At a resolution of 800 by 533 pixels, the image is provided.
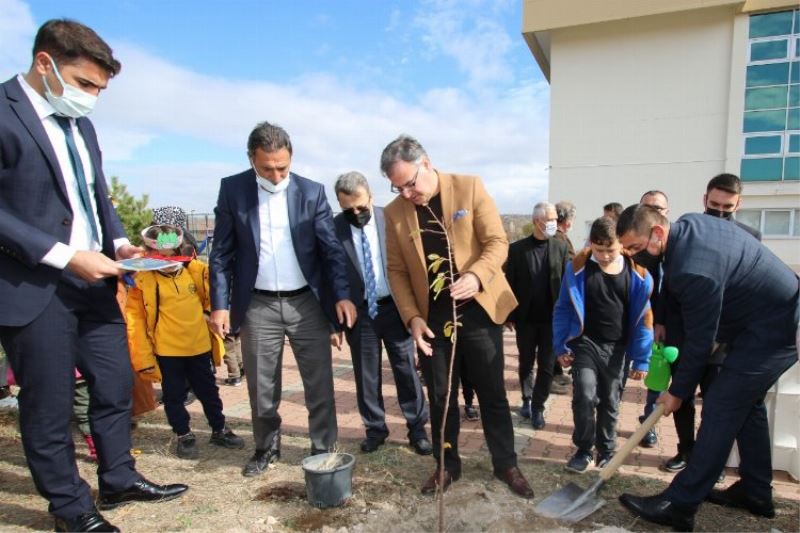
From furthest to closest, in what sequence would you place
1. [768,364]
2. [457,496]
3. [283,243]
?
[283,243], [457,496], [768,364]

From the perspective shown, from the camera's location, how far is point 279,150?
302 centimetres

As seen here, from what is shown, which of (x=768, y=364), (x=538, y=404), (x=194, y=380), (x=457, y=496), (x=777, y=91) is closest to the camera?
(x=768, y=364)

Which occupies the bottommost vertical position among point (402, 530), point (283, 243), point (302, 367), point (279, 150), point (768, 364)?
point (402, 530)

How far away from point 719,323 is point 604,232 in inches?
34.9

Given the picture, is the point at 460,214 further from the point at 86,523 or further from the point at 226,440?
the point at 226,440

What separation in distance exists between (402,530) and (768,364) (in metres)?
2.01

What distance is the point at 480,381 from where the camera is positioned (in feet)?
9.74

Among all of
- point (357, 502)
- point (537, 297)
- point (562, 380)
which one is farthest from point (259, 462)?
point (562, 380)

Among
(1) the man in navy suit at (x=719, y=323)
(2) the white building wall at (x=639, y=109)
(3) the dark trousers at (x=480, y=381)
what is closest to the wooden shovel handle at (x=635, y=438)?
(1) the man in navy suit at (x=719, y=323)

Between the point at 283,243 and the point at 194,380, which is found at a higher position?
the point at 283,243

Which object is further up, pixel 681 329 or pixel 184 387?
pixel 681 329

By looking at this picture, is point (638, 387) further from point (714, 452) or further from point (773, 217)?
point (773, 217)

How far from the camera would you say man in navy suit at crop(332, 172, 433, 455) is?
12.3ft

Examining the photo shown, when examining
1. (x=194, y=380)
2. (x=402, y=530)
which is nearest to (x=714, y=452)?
(x=402, y=530)
